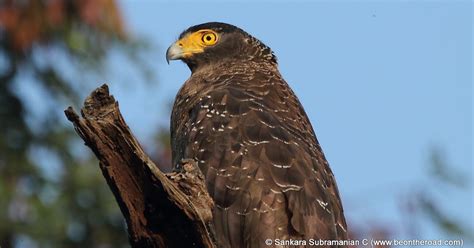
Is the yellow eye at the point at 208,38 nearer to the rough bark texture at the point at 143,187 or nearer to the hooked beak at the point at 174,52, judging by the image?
the hooked beak at the point at 174,52

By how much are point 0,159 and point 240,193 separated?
13.7 metres

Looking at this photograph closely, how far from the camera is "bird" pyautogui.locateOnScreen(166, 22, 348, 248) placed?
9.13m

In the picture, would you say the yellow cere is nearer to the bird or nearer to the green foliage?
the bird

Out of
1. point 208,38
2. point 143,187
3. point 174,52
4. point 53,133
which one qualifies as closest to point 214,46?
point 208,38

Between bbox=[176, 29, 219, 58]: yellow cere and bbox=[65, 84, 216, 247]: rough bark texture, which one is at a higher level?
bbox=[176, 29, 219, 58]: yellow cere

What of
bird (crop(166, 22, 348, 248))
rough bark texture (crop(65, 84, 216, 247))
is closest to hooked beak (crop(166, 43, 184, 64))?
bird (crop(166, 22, 348, 248))

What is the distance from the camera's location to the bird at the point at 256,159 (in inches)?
360

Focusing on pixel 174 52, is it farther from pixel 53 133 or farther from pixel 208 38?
pixel 53 133

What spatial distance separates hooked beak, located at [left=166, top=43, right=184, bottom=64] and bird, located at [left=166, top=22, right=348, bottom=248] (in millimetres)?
284

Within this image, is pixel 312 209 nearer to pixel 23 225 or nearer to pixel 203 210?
pixel 203 210


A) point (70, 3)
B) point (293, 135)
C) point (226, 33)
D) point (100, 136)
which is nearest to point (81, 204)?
point (70, 3)

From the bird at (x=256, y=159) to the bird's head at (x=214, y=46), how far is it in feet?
0.97

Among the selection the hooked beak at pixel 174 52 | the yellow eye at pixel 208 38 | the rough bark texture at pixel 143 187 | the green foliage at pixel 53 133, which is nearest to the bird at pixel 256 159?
the hooked beak at pixel 174 52

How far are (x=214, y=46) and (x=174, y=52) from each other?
0.41 metres
